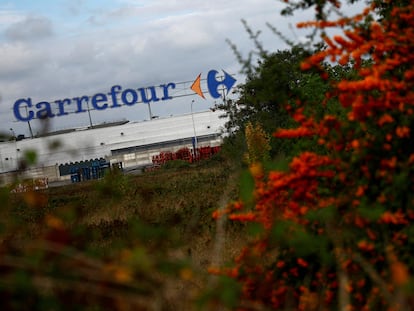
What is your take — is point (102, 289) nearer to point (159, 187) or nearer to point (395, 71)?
point (395, 71)

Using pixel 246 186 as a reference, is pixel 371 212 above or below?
below

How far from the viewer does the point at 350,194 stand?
576 centimetres

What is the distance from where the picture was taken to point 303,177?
5.74 metres

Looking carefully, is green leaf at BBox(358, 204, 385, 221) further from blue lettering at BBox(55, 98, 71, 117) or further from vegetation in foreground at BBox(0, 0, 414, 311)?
blue lettering at BBox(55, 98, 71, 117)

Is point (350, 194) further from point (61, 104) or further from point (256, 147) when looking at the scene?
point (61, 104)

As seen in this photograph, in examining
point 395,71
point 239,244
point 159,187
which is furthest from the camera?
point 159,187

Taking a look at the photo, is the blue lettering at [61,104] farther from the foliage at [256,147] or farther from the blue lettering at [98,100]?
the foliage at [256,147]

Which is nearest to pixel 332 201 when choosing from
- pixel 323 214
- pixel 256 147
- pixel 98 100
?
pixel 323 214

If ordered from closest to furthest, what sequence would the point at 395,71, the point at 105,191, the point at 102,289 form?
the point at 102,289 < the point at 105,191 < the point at 395,71

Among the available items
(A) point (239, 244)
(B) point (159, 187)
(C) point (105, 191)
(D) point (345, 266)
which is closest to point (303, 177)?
(D) point (345, 266)

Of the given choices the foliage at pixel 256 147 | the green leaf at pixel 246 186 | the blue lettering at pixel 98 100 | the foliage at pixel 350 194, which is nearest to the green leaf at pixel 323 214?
the foliage at pixel 350 194

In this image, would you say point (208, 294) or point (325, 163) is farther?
point (325, 163)

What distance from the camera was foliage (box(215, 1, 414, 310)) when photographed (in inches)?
210

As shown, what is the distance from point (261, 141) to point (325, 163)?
54.5 ft
